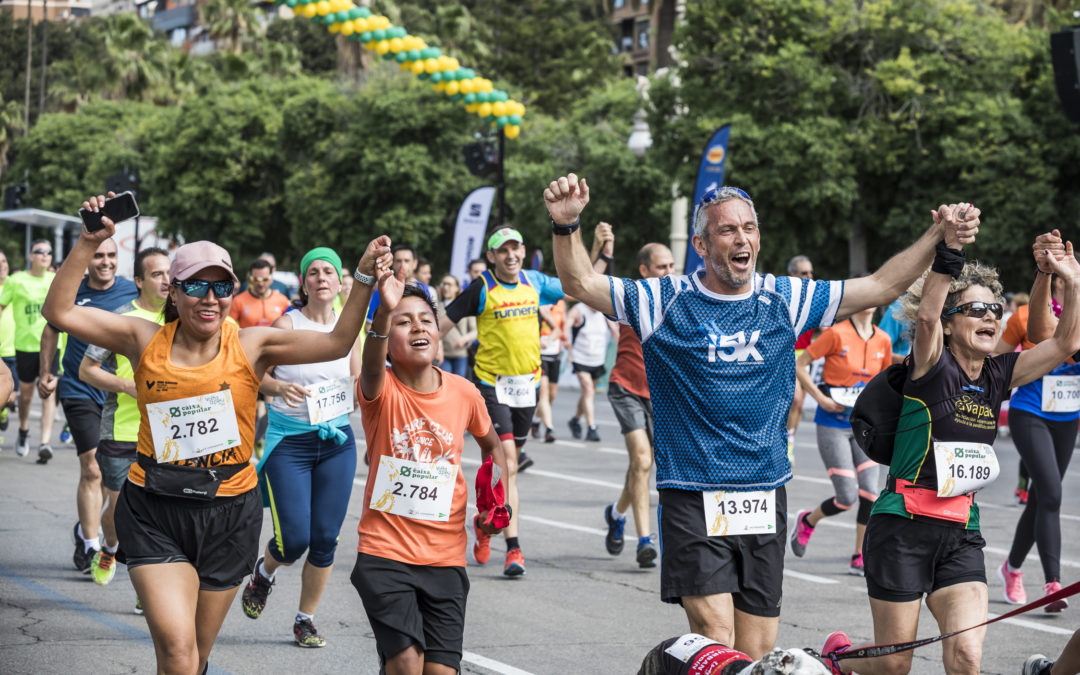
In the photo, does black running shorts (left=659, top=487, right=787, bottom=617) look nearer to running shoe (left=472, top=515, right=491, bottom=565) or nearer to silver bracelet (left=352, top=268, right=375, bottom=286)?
running shoe (left=472, top=515, right=491, bottom=565)

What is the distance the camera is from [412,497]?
4.83 m

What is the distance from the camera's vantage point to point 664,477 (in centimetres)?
460

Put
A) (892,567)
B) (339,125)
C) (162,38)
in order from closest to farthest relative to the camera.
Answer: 1. (892,567)
2. (339,125)
3. (162,38)

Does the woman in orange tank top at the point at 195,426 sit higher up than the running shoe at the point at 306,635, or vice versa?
the woman in orange tank top at the point at 195,426

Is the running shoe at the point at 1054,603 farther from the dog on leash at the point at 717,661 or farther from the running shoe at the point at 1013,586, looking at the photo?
the dog on leash at the point at 717,661

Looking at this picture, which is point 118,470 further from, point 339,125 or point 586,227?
point 339,125

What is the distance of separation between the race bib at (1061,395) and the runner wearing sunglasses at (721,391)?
3541mm

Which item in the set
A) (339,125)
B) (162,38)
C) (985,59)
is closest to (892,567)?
(985,59)

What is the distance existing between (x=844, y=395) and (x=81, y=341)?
508cm

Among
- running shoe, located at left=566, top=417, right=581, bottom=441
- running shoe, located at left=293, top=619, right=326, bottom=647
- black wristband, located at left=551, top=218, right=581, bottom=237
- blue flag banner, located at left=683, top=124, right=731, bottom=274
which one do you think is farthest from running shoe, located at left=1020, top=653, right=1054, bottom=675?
blue flag banner, located at left=683, top=124, right=731, bottom=274

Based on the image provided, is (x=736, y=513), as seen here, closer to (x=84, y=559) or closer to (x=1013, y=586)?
(x=1013, y=586)

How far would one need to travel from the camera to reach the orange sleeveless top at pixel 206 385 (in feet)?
15.5

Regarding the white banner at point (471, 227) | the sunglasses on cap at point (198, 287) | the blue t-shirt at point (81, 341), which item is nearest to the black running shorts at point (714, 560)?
the sunglasses on cap at point (198, 287)

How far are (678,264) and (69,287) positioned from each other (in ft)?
71.1
